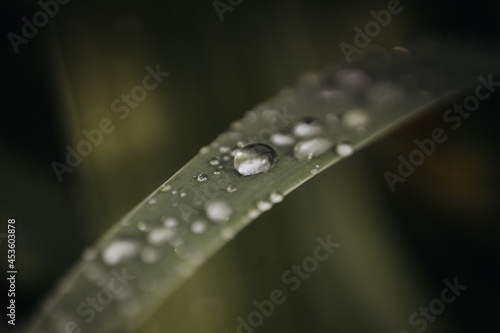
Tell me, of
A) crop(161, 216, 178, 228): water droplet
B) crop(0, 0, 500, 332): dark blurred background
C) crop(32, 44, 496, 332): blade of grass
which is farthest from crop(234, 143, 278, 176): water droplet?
crop(0, 0, 500, 332): dark blurred background

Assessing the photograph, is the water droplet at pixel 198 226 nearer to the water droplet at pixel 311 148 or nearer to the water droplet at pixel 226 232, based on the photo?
the water droplet at pixel 226 232

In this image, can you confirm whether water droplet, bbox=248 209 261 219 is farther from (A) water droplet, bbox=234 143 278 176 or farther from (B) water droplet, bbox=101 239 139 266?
(B) water droplet, bbox=101 239 139 266

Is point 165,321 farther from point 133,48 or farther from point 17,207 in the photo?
point 133,48

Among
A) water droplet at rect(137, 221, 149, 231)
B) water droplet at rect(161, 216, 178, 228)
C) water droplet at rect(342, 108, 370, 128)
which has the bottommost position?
water droplet at rect(342, 108, 370, 128)

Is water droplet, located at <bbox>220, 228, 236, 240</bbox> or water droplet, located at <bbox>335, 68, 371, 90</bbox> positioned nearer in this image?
water droplet, located at <bbox>220, 228, 236, 240</bbox>

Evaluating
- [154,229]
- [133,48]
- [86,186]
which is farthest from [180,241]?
[133,48]

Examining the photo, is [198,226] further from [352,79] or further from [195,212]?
[352,79]
